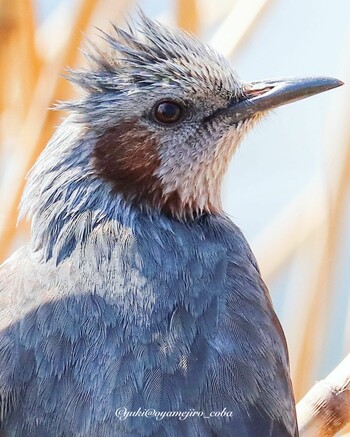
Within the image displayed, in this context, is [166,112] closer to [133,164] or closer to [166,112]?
[166,112]

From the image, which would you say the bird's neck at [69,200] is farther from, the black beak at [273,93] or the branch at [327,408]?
the branch at [327,408]

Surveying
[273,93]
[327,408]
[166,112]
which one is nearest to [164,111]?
[166,112]

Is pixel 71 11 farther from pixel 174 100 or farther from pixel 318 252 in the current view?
pixel 318 252

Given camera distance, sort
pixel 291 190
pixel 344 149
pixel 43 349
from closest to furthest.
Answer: pixel 43 349 → pixel 344 149 → pixel 291 190

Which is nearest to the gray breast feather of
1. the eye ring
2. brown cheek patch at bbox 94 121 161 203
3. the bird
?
the bird

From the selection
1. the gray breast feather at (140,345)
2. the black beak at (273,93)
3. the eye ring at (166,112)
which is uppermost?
the black beak at (273,93)

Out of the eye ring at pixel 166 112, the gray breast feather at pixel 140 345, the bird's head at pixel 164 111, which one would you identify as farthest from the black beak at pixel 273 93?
the gray breast feather at pixel 140 345

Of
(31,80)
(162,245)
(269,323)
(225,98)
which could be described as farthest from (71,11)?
(269,323)
